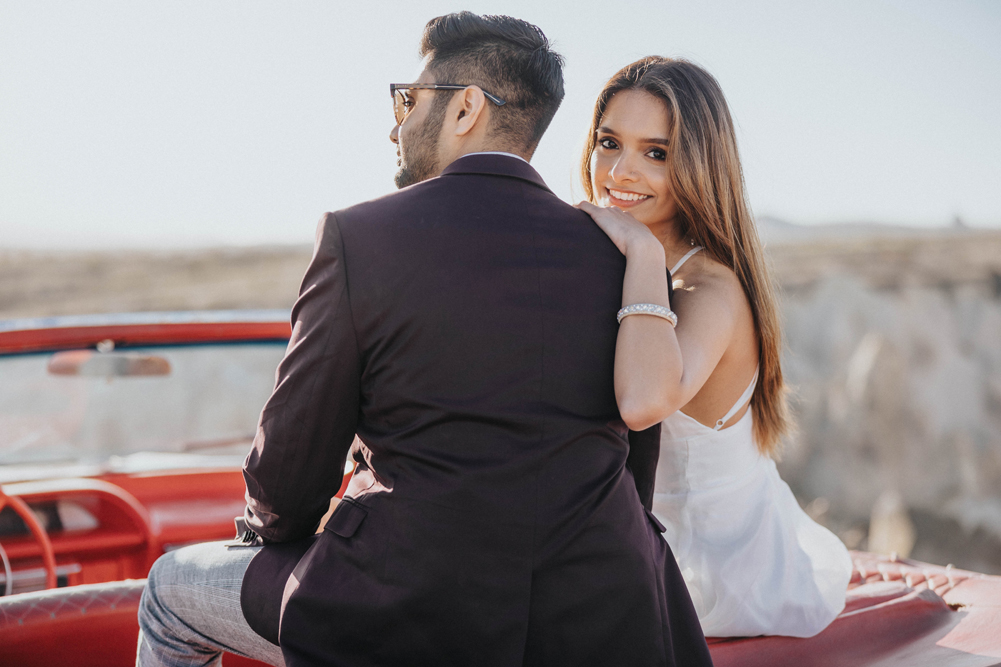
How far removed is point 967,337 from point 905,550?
5463 mm

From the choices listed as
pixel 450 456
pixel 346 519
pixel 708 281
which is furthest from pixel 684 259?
pixel 346 519

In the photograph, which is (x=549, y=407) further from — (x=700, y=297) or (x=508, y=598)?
(x=700, y=297)

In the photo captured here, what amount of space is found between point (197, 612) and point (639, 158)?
1.61 m

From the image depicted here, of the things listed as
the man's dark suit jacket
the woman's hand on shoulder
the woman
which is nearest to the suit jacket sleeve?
the man's dark suit jacket

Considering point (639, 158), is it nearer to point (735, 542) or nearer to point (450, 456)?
point (735, 542)

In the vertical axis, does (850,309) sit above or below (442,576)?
below

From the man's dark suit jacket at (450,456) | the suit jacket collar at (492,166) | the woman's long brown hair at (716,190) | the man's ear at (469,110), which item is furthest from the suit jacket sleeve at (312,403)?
the woman's long brown hair at (716,190)

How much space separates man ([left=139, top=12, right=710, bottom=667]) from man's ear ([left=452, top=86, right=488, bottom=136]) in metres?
0.15

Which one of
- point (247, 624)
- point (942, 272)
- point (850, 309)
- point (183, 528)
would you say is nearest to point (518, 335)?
point (247, 624)

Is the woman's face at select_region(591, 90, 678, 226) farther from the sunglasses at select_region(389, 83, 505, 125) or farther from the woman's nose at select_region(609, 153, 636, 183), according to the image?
the sunglasses at select_region(389, 83, 505, 125)

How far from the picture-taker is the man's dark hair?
1.62m

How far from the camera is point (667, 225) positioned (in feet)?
7.52

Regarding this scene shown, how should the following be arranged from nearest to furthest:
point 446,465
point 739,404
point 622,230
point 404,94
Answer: point 446,465 → point 622,230 → point 404,94 → point 739,404

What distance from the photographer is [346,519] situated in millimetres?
1321
